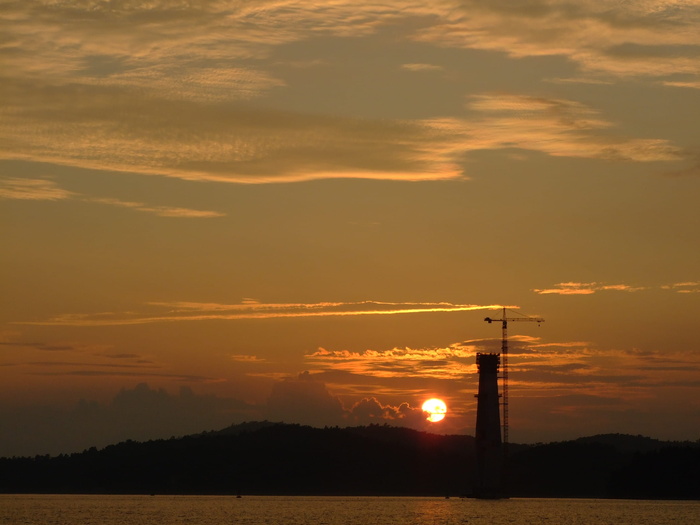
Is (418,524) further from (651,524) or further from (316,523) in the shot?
(651,524)

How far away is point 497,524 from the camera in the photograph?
196m

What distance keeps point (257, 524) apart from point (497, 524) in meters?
40.3

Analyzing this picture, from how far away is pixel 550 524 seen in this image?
196 metres

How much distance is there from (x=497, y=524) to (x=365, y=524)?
72.7 feet

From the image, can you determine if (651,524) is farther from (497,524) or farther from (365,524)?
(365,524)

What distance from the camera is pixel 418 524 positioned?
19912cm

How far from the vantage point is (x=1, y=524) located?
198 meters

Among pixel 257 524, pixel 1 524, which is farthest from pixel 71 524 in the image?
pixel 257 524

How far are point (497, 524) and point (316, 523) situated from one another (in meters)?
30.6

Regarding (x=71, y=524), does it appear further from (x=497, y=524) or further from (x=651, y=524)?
(x=651, y=524)

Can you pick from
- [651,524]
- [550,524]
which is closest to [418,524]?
[550,524]

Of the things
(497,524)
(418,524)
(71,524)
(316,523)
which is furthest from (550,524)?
(71,524)

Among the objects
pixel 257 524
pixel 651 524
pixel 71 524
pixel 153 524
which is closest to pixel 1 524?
pixel 71 524

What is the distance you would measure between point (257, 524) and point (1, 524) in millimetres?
43085
